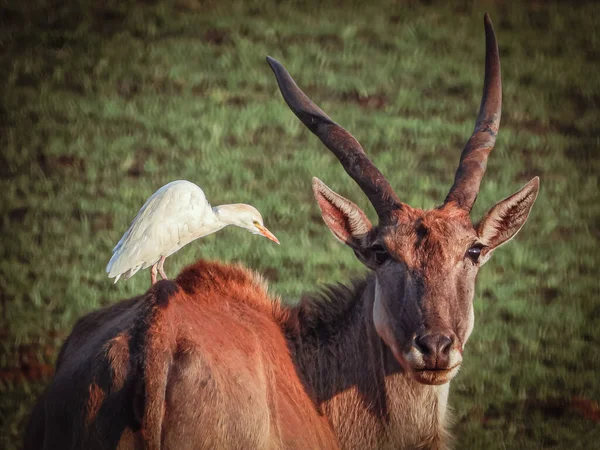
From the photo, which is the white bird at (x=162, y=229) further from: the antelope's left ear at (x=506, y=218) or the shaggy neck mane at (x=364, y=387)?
the antelope's left ear at (x=506, y=218)

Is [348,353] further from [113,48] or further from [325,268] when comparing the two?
[113,48]

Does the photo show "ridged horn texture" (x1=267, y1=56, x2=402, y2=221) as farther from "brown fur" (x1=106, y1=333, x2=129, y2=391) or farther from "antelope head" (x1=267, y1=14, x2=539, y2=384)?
"brown fur" (x1=106, y1=333, x2=129, y2=391)

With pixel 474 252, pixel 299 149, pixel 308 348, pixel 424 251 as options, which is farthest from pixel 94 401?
pixel 299 149

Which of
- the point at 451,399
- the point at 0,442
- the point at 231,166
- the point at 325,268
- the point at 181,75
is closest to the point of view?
the point at 0,442

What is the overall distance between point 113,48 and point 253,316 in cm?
1134

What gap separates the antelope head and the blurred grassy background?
316 centimetres

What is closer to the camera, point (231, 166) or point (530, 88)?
point (231, 166)

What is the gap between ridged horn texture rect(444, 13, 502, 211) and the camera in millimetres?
5656

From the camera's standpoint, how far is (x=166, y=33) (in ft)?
54.7

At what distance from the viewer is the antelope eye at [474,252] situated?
5383 mm

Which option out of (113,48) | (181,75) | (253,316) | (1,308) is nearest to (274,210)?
(1,308)

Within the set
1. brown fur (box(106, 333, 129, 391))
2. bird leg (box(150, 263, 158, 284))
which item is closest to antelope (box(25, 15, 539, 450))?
brown fur (box(106, 333, 129, 391))

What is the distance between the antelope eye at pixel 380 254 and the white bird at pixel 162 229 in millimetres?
2765

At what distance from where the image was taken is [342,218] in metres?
5.69
